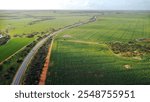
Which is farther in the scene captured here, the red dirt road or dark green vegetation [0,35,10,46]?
dark green vegetation [0,35,10,46]

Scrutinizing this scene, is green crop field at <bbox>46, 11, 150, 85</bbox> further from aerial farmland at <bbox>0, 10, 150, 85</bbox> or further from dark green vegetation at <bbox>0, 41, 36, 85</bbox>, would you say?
dark green vegetation at <bbox>0, 41, 36, 85</bbox>

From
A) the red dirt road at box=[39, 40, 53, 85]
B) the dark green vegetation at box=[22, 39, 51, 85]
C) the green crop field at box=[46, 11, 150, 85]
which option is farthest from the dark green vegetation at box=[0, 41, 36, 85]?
the green crop field at box=[46, 11, 150, 85]

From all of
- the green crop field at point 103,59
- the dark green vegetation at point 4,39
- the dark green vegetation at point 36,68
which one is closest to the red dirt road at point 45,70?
the dark green vegetation at point 36,68

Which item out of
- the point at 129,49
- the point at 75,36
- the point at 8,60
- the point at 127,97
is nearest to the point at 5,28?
the point at 8,60

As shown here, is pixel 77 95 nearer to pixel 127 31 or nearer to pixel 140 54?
pixel 140 54

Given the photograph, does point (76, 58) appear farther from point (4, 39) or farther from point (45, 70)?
point (4, 39)

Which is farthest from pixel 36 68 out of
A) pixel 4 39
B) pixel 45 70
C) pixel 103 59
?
pixel 4 39
